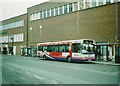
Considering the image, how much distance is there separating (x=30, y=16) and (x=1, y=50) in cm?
2855

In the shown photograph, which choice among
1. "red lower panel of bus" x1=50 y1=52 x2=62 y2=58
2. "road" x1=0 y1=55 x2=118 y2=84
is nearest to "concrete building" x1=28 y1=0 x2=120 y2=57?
"red lower panel of bus" x1=50 y1=52 x2=62 y2=58

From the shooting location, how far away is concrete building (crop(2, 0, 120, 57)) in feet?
119

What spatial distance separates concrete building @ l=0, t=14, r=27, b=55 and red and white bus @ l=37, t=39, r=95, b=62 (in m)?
29.1

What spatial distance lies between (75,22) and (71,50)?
555 inches

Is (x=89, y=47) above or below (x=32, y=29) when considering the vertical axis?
below

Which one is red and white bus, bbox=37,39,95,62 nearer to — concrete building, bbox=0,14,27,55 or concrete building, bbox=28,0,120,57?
concrete building, bbox=28,0,120,57

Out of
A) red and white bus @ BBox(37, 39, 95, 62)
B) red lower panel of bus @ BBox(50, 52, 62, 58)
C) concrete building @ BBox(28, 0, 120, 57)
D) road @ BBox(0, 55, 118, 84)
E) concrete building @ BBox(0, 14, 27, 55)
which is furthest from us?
concrete building @ BBox(0, 14, 27, 55)

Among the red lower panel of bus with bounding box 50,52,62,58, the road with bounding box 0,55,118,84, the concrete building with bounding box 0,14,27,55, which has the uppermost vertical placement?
the concrete building with bounding box 0,14,27,55

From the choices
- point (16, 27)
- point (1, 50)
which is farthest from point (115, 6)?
point (1, 50)

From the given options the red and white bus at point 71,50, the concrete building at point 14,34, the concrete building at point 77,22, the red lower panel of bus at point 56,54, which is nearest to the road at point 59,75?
the red and white bus at point 71,50

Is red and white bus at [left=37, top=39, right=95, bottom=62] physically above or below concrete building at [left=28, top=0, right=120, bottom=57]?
below

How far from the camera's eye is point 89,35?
134 ft

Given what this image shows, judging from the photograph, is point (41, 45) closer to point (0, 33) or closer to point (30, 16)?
point (30, 16)

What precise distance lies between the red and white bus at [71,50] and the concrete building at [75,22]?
2.67 m
